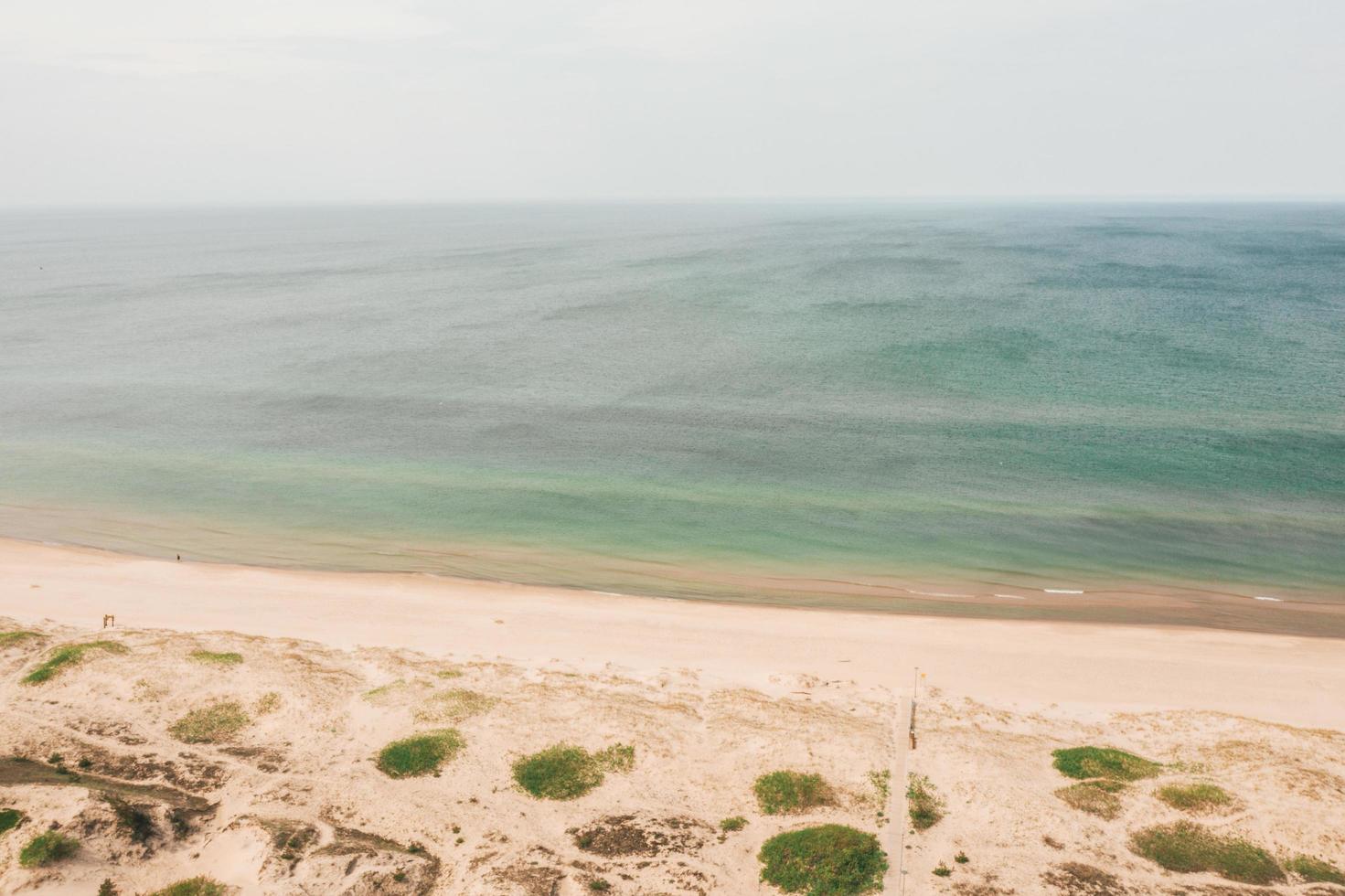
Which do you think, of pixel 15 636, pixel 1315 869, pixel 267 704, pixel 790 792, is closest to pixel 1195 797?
pixel 1315 869

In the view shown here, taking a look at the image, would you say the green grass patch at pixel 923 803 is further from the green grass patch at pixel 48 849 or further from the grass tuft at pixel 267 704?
the green grass patch at pixel 48 849

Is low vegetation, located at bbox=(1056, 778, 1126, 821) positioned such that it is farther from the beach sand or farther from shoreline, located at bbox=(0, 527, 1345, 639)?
shoreline, located at bbox=(0, 527, 1345, 639)

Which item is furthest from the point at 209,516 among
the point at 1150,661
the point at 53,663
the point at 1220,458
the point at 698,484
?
the point at 1220,458

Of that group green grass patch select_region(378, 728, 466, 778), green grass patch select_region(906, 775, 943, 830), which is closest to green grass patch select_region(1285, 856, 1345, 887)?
green grass patch select_region(906, 775, 943, 830)

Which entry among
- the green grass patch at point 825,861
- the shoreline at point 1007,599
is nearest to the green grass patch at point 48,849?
the green grass patch at point 825,861

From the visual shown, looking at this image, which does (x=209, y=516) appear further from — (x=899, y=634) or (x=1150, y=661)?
(x=1150, y=661)

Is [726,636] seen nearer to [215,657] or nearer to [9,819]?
[215,657]

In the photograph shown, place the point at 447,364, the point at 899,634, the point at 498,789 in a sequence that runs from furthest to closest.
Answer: the point at 447,364, the point at 899,634, the point at 498,789
